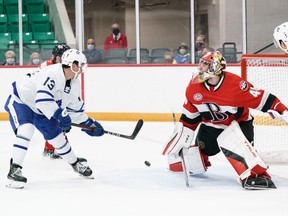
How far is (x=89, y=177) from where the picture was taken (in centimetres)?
504

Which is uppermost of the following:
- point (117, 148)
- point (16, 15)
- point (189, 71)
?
point (16, 15)

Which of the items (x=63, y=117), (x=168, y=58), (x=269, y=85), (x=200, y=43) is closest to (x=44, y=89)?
(x=63, y=117)

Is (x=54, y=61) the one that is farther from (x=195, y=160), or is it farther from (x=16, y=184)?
(x=195, y=160)

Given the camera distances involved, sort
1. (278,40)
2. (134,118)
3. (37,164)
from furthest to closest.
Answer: (134,118) → (37,164) → (278,40)

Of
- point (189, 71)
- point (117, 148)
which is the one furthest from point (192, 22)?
point (117, 148)

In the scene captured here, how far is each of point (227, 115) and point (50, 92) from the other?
107 centimetres

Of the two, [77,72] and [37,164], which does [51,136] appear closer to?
[77,72]

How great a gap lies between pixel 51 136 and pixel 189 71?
13.6 feet

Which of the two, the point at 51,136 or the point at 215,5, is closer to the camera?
the point at 51,136

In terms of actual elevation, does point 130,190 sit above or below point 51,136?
below

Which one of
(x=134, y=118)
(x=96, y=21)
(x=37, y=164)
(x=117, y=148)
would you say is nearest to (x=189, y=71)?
(x=134, y=118)

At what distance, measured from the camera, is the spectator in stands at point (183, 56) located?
930 centimetres

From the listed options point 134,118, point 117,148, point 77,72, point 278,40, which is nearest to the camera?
point 278,40

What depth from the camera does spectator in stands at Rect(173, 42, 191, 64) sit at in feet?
30.5
